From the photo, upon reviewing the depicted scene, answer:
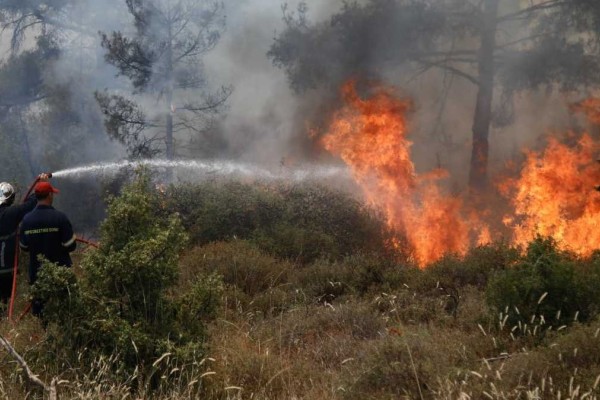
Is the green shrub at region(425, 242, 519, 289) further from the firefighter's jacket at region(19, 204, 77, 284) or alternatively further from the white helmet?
the white helmet

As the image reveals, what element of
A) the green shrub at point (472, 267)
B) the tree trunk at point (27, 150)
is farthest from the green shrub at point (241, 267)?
Result: the tree trunk at point (27, 150)

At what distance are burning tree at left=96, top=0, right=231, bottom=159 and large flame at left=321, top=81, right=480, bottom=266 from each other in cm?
745

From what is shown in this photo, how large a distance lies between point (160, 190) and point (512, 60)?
9309mm

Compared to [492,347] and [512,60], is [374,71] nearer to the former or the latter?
[512,60]

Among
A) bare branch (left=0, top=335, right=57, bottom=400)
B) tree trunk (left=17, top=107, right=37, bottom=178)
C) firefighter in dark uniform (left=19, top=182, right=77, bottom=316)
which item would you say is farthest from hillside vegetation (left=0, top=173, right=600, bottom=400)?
tree trunk (left=17, top=107, right=37, bottom=178)

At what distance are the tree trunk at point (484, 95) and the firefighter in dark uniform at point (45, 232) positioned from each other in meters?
11.9

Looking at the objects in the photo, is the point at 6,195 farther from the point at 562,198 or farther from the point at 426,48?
the point at 426,48

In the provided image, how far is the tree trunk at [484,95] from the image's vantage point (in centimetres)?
1562

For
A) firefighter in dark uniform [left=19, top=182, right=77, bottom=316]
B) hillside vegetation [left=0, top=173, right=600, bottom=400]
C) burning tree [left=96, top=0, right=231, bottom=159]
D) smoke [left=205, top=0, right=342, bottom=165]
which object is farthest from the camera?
smoke [left=205, top=0, right=342, bottom=165]

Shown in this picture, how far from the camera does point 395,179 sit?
13.9m

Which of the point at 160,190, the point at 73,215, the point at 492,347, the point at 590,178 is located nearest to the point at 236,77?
the point at 73,215

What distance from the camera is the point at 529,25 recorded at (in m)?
17.1

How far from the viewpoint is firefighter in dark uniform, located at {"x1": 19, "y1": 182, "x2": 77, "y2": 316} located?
663 cm

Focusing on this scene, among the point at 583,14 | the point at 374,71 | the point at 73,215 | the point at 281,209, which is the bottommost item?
the point at 73,215
